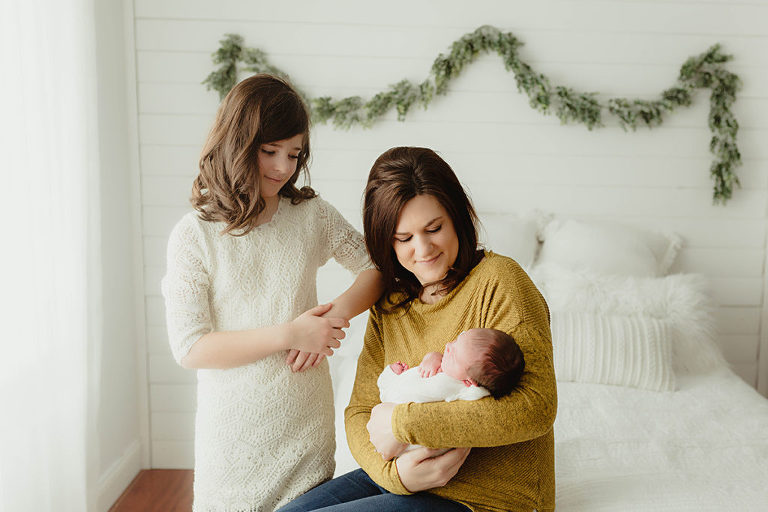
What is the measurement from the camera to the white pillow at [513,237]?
269 centimetres

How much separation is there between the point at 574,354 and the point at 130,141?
6.77ft

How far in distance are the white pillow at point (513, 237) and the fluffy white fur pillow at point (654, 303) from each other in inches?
8.7

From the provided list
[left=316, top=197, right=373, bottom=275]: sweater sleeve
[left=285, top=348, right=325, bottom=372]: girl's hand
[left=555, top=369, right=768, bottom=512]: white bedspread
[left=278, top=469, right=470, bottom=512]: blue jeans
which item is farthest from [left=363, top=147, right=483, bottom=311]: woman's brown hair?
[left=555, top=369, right=768, bottom=512]: white bedspread

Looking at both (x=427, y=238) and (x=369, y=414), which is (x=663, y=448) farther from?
(x=427, y=238)

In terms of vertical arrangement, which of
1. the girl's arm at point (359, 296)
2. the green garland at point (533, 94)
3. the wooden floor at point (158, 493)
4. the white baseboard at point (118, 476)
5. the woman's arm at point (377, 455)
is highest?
the green garland at point (533, 94)

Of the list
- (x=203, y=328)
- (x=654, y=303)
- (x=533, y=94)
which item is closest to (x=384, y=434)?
(x=203, y=328)

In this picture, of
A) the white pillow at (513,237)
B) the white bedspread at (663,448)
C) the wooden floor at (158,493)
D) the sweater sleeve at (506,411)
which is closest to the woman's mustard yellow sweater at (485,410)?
the sweater sleeve at (506,411)

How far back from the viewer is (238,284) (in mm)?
1298

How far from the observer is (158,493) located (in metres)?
2.72

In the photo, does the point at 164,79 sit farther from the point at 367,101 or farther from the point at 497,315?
the point at 497,315

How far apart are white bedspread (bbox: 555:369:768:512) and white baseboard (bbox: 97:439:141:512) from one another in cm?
179

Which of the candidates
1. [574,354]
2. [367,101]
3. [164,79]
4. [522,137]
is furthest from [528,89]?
[164,79]

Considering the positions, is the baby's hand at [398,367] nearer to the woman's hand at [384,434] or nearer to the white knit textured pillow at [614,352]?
the woman's hand at [384,434]

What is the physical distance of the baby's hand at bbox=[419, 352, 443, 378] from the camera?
3.79 ft
